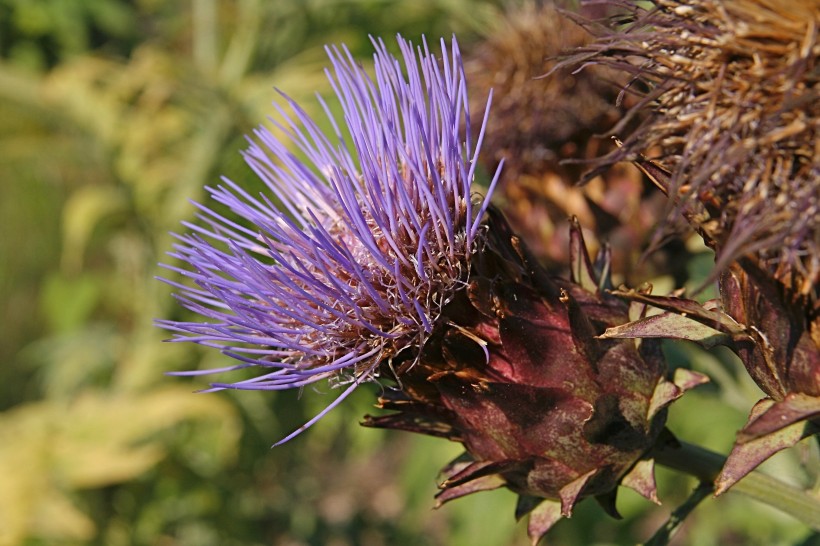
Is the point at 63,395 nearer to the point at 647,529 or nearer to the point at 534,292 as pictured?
the point at 647,529

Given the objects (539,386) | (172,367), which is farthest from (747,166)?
(172,367)

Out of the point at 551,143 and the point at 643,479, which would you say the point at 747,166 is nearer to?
the point at 643,479

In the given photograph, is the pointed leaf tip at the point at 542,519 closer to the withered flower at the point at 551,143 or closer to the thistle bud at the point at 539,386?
the thistle bud at the point at 539,386

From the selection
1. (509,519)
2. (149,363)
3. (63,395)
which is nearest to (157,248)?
(149,363)

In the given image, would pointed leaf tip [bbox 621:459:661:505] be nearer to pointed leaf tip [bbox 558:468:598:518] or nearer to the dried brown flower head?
pointed leaf tip [bbox 558:468:598:518]

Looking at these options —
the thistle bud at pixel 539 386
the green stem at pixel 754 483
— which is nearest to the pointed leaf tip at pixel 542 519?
the thistle bud at pixel 539 386

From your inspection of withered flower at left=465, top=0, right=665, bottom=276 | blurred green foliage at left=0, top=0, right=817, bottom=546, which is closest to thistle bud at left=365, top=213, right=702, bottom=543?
blurred green foliage at left=0, top=0, right=817, bottom=546
